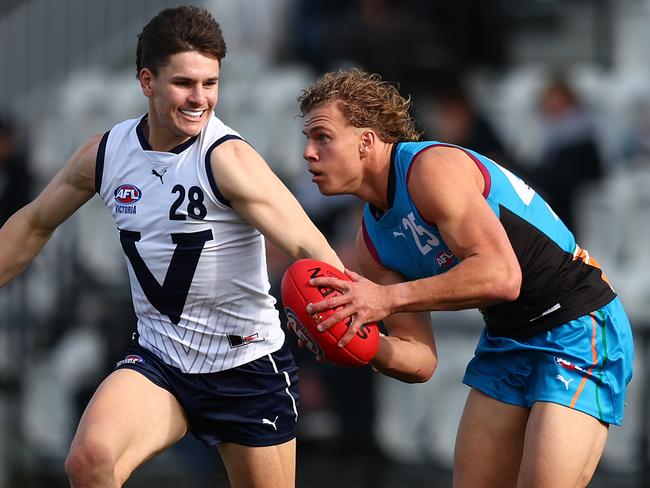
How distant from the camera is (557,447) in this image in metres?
4.78

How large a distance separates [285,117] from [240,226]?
16.1 ft

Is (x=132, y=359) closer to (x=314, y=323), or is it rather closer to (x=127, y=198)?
(x=127, y=198)

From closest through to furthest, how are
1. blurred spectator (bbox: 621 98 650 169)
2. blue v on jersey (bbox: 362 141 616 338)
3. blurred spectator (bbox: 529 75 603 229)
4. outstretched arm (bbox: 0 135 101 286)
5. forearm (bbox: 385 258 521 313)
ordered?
forearm (bbox: 385 258 521 313) < blue v on jersey (bbox: 362 141 616 338) < outstretched arm (bbox: 0 135 101 286) < blurred spectator (bbox: 529 75 603 229) < blurred spectator (bbox: 621 98 650 169)

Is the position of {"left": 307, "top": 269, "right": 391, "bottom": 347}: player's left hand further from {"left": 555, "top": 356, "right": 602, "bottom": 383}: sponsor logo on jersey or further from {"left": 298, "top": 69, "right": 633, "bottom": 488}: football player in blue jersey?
{"left": 555, "top": 356, "right": 602, "bottom": 383}: sponsor logo on jersey

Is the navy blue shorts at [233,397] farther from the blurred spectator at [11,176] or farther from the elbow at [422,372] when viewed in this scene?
the blurred spectator at [11,176]

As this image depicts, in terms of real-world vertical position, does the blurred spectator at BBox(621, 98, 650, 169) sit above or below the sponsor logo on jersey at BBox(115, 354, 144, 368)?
above

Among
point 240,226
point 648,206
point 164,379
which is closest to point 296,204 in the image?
point 240,226

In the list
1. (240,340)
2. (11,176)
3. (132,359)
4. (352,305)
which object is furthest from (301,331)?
(11,176)

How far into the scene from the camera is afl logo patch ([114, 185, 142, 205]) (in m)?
4.97

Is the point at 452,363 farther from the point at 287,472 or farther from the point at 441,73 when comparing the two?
the point at 287,472

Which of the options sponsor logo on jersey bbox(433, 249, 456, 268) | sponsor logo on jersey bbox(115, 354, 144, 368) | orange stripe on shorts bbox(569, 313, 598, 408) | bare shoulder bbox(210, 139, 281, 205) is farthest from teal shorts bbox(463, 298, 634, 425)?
sponsor logo on jersey bbox(115, 354, 144, 368)

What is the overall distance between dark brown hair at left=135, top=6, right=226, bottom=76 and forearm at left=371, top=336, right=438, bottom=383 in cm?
133

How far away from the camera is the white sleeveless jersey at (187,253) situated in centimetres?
490

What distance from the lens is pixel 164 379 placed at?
16.5ft
